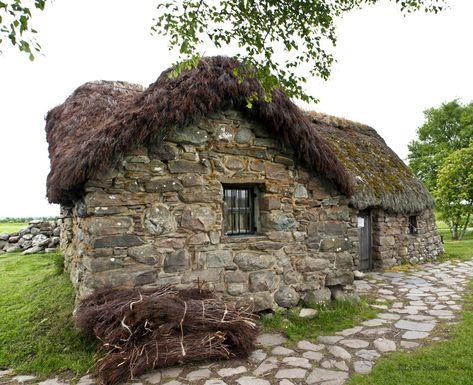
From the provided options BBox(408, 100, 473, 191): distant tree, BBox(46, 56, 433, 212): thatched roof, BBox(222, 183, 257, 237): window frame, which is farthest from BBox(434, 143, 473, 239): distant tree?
BBox(222, 183, 257, 237): window frame

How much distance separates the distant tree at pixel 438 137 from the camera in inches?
902

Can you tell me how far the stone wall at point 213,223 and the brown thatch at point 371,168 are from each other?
3.69m

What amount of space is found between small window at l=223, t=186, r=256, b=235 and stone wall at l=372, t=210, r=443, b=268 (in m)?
5.80

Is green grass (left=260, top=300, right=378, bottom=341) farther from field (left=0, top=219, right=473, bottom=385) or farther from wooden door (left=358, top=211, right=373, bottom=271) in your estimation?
wooden door (left=358, top=211, right=373, bottom=271)

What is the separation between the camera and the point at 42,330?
Result: 14.6 ft

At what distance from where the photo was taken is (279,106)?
507 cm

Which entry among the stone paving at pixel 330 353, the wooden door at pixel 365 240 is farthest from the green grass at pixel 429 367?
the wooden door at pixel 365 240

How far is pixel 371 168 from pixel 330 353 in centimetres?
754

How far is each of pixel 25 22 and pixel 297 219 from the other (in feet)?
13.8

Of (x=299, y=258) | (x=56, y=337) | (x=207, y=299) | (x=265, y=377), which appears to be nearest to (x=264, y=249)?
(x=299, y=258)

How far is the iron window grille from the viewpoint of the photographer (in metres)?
11.1

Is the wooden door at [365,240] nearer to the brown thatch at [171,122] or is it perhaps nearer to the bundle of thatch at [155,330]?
the brown thatch at [171,122]

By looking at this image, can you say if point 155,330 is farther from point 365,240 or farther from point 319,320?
point 365,240

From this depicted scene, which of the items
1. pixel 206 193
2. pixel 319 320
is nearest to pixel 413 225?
pixel 319 320
